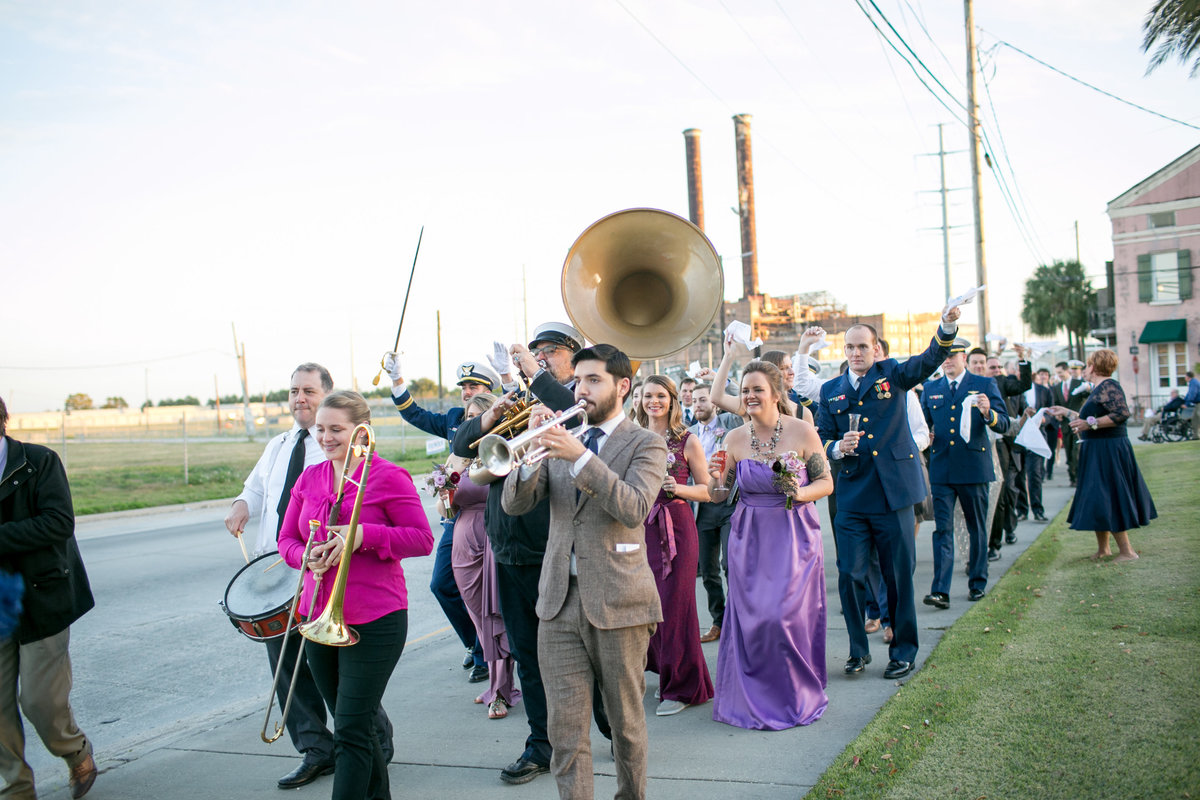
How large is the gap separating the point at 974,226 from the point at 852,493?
17.4 m

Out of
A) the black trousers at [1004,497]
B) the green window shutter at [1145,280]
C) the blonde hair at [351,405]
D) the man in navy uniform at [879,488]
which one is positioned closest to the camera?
the blonde hair at [351,405]

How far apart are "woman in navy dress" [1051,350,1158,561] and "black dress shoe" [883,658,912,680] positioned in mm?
4027

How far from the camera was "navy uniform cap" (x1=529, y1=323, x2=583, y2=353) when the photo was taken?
503 cm

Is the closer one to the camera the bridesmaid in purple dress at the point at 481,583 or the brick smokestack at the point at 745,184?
the bridesmaid in purple dress at the point at 481,583

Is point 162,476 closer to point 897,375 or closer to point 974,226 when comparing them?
point 974,226

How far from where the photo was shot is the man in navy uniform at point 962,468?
25.3 feet

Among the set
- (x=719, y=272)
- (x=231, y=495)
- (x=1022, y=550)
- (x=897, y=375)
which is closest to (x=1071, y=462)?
(x=1022, y=550)

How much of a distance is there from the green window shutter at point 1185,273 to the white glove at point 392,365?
3981 cm

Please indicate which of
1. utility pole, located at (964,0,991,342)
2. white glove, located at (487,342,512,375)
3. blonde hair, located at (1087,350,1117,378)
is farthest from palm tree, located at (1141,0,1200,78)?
utility pole, located at (964,0,991,342)

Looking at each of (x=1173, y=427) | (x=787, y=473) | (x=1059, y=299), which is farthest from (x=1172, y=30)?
(x=1059, y=299)

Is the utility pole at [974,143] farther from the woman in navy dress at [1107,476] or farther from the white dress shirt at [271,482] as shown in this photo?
the white dress shirt at [271,482]

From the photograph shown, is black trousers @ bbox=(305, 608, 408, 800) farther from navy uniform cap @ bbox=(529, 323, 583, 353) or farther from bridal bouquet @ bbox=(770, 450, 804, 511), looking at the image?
bridal bouquet @ bbox=(770, 450, 804, 511)

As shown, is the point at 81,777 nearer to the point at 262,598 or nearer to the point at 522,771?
the point at 262,598

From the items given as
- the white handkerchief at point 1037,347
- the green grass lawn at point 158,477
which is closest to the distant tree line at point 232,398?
the green grass lawn at point 158,477
